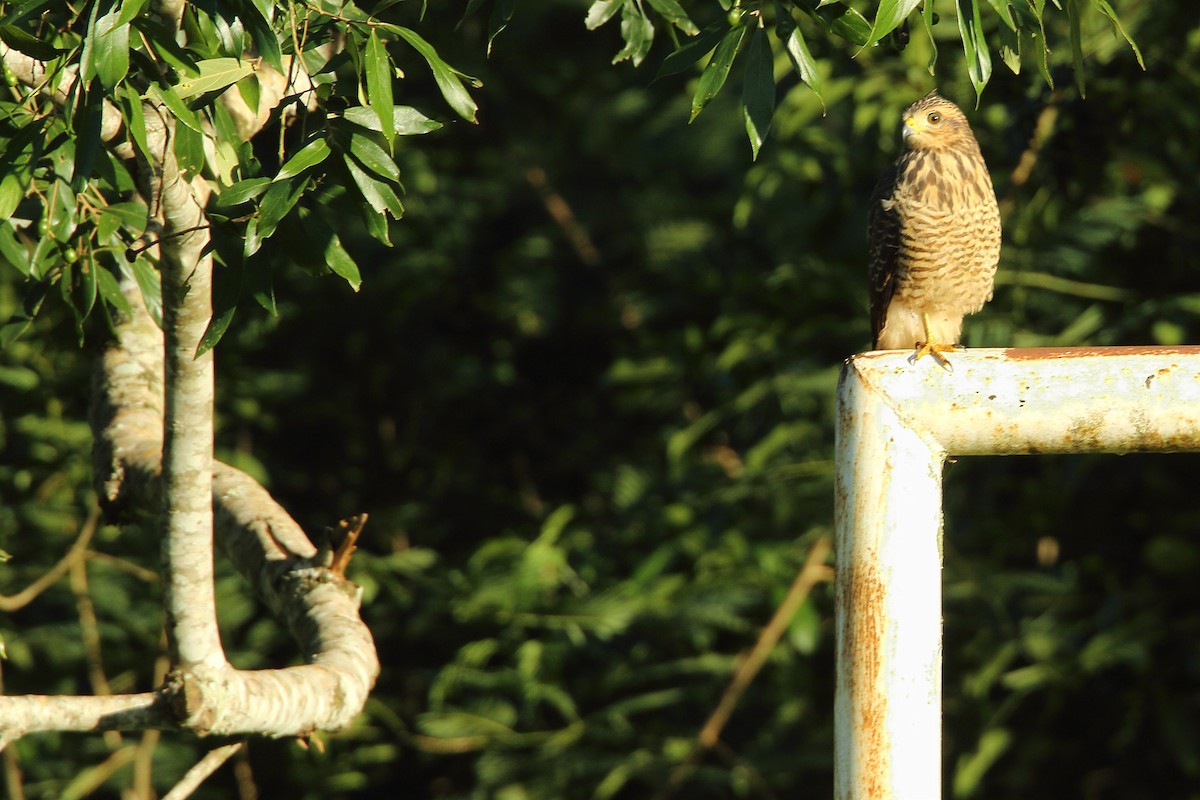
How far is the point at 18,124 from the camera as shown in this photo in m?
2.01

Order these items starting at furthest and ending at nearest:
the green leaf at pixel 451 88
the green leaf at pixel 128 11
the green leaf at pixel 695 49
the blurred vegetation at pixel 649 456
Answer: the blurred vegetation at pixel 649 456 → the green leaf at pixel 695 49 → the green leaf at pixel 451 88 → the green leaf at pixel 128 11

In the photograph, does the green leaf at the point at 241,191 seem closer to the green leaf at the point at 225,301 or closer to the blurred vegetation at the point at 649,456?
the green leaf at the point at 225,301

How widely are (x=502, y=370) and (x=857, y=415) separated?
457cm

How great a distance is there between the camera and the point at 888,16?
180cm

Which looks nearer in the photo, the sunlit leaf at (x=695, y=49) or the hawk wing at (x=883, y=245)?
the sunlit leaf at (x=695, y=49)

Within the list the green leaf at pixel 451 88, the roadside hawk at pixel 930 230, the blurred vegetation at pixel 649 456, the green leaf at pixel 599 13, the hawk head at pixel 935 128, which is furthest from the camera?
the blurred vegetation at pixel 649 456

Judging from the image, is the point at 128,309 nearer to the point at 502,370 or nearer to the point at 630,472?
the point at 630,472

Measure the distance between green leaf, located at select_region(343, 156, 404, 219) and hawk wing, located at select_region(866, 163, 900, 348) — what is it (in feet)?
5.82

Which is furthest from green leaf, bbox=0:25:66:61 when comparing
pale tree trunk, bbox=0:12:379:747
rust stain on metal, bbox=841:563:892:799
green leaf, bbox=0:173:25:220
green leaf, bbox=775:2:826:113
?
rust stain on metal, bbox=841:563:892:799

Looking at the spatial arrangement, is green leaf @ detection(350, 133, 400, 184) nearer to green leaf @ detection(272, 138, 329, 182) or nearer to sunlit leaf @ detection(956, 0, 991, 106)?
green leaf @ detection(272, 138, 329, 182)

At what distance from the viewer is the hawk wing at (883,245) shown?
11.2 ft

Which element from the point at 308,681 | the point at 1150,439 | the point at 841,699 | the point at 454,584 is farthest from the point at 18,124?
the point at 454,584

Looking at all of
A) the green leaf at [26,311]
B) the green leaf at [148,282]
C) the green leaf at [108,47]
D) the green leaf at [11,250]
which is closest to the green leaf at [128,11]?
the green leaf at [108,47]

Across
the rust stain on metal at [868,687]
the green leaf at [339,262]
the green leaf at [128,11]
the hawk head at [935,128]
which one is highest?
the hawk head at [935,128]
